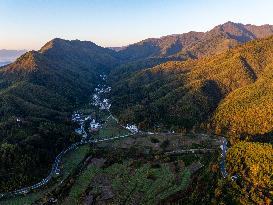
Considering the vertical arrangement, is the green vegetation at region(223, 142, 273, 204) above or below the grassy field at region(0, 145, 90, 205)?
above

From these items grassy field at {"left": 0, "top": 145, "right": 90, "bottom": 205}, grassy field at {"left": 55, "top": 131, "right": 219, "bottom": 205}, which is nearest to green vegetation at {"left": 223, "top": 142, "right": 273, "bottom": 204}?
grassy field at {"left": 55, "top": 131, "right": 219, "bottom": 205}

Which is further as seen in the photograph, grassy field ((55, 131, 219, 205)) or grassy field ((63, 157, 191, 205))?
grassy field ((55, 131, 219, 205))

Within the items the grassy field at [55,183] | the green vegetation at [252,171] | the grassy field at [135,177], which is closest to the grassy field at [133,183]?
the grassy field at [135,177]

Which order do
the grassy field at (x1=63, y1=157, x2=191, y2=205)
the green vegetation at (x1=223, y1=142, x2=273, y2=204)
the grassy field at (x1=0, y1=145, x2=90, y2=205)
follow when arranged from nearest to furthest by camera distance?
the green vegetation at (x1=223, y1=142, x2=273, y2=204)
the grassy field at (x1=63, y1=157, x2=191, y2=205)
the grassy field at (x1=0, y1=145, x2=90, y2=205)

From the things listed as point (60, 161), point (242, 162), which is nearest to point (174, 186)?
point (242, 162)

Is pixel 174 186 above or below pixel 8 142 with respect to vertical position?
below

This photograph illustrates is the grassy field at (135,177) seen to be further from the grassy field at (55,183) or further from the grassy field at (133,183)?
the grassy field at (55,183)

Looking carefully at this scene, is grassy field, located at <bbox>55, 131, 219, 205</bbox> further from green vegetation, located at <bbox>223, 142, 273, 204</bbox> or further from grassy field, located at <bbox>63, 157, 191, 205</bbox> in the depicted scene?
green vegetation, located at <bbox>223, 142, 273, 204</bbox>

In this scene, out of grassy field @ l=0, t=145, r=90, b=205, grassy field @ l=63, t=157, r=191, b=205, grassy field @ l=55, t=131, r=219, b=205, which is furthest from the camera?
grassy field @ l=0, t=145, r=90, b=205

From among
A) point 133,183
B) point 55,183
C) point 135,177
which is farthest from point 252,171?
point 55,183

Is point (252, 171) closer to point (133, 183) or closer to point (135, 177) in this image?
point (133, 183)

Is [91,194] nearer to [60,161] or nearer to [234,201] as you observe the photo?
[60,161]
